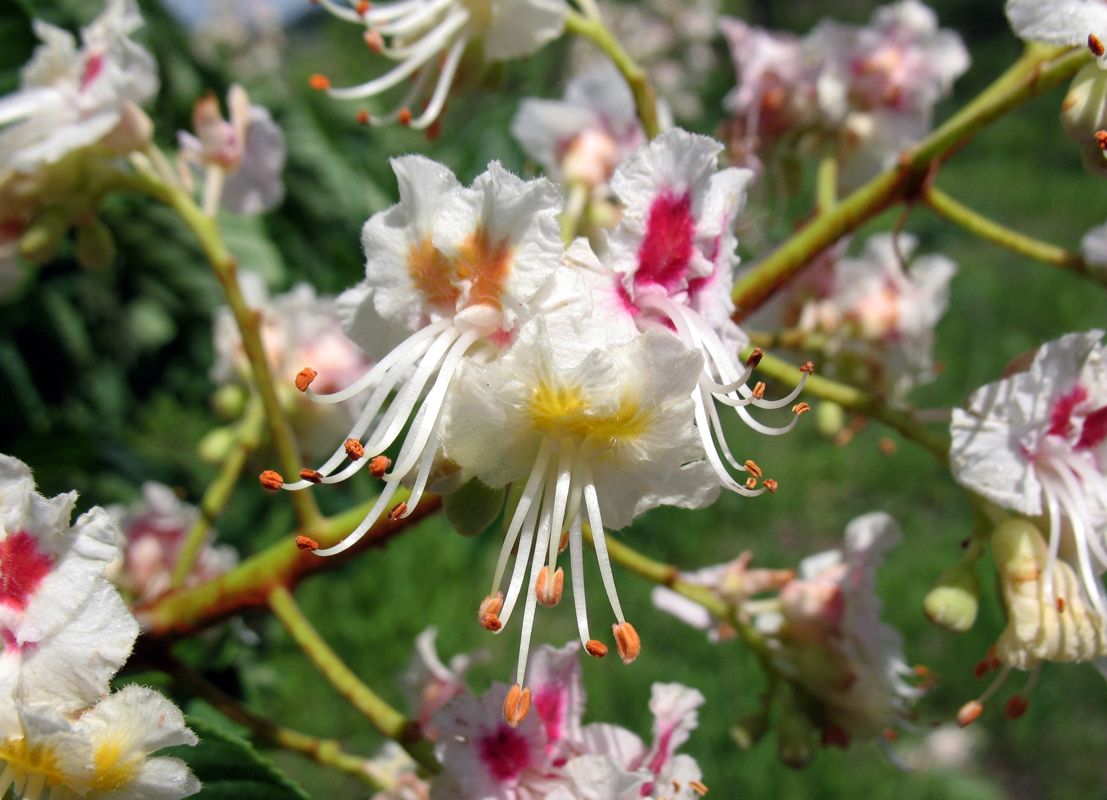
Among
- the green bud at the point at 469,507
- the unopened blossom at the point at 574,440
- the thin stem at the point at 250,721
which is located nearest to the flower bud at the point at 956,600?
the unopened blossom at the point at 574,440

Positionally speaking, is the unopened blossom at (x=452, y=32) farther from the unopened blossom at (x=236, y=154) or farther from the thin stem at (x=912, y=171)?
the thin stem at (x=912, y=171)

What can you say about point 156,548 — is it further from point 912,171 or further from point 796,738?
point 912,171

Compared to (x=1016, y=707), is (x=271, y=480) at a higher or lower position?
higher

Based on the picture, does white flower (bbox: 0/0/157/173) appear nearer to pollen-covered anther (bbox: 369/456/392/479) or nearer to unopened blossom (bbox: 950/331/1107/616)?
pollen-covered anther (bbox: 369/456/392/479)

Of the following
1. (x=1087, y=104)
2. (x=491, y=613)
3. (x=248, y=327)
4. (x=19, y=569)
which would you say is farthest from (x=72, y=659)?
(x=1087, y=104)

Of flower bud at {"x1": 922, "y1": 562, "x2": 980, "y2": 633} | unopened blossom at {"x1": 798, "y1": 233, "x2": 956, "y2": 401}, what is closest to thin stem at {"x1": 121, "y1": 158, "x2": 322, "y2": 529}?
flower bud at {"x1": 922, "y1": 562, "x2": 980, "y2": 633}

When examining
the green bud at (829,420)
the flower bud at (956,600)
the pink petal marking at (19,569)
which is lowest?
the green bud at (829,420)
